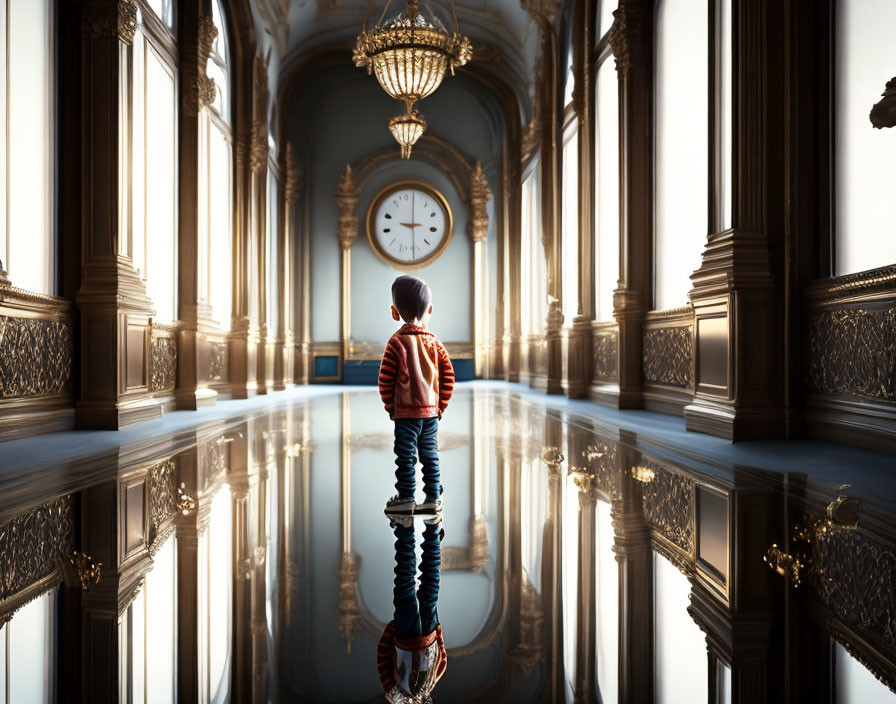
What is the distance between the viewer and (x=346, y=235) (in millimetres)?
15172

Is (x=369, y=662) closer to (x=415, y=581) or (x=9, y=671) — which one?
(x=415, y=581)

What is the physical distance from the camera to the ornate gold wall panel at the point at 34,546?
1.65 m

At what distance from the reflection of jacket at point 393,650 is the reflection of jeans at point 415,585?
15 mm

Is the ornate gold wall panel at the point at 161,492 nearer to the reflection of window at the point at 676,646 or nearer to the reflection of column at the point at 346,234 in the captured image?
the reflection of window at the point at 676,646

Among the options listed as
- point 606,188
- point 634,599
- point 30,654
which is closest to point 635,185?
point 606,188

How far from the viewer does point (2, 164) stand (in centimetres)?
466

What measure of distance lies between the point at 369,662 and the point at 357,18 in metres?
14.3

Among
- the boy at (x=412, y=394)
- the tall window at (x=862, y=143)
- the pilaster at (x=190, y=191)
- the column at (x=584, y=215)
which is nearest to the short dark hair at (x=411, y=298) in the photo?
the boy at (x=412, y=394)

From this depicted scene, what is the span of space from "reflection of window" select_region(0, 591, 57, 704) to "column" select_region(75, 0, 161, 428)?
4236 mm

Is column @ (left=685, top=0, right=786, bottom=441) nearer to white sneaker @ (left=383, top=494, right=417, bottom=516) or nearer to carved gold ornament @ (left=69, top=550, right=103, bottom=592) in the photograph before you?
white sneaker @ (left=383, top=494, right=417, bottom=516)

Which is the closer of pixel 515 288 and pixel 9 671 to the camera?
pixel 9 671

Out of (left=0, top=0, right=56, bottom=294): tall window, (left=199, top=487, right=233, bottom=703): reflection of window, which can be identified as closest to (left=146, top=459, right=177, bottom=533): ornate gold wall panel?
(left=199, top=487, right=233, bottom=703): reflection of window

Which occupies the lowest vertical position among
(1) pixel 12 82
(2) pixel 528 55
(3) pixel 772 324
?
(3) pixel 772 324

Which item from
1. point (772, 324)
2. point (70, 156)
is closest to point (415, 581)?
point (772, 324)
